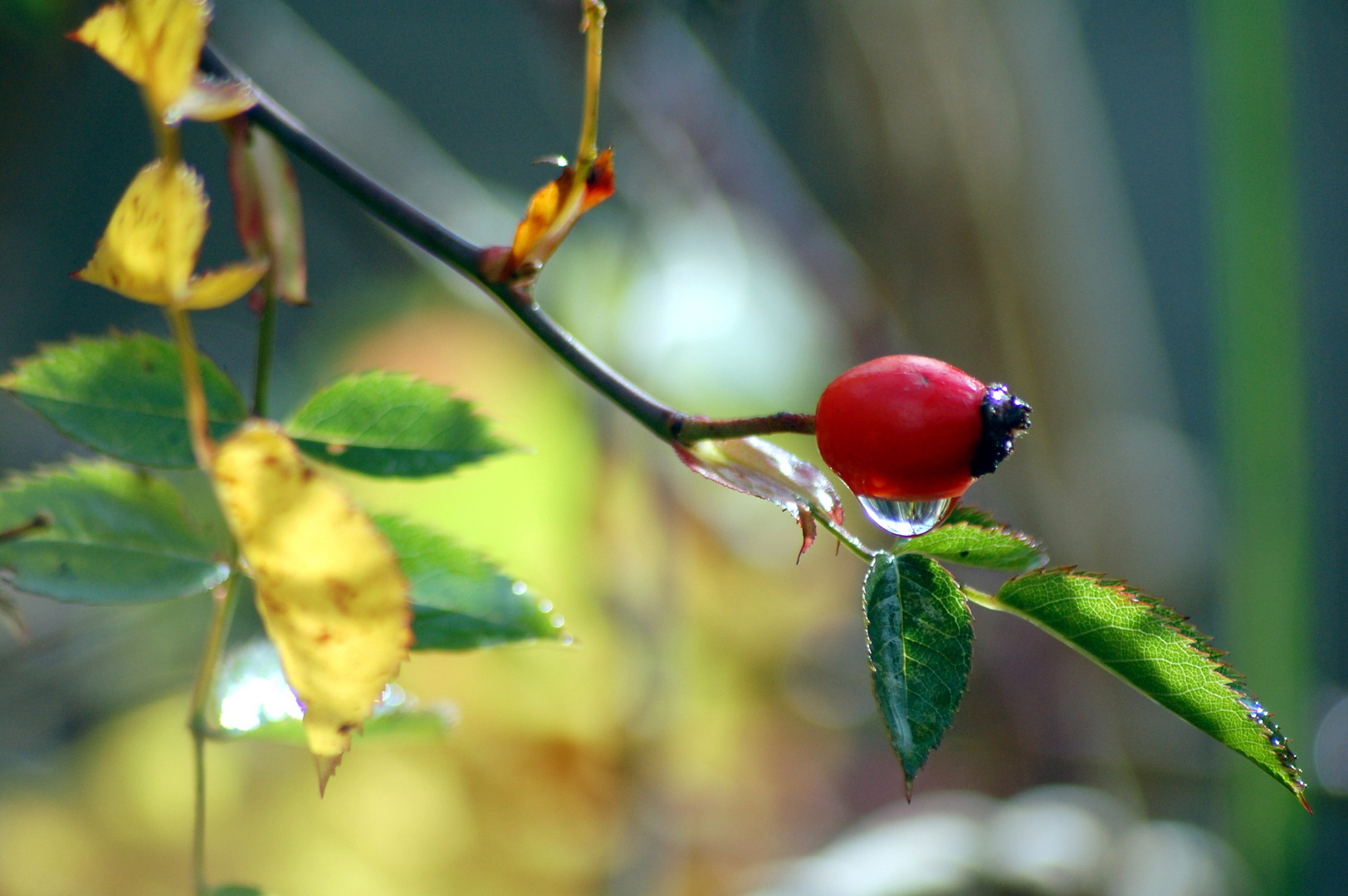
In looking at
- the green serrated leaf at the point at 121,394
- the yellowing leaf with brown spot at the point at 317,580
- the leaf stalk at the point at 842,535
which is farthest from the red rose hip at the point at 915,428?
the green serrated leaf at the point at 121,394

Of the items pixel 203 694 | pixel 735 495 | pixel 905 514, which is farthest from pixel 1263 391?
pixel 203 694

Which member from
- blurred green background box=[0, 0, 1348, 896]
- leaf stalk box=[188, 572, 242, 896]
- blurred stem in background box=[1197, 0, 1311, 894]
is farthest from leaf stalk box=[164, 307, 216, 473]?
blurred stem in background box=[1197, 0, 1311, 894]

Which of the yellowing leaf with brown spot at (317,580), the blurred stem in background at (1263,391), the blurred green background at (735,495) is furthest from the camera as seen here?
the blurred stem in background at (1263,391)

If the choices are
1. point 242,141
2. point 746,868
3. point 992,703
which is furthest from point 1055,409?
point 242,141

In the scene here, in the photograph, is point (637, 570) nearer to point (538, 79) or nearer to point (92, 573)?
point (92, 573)

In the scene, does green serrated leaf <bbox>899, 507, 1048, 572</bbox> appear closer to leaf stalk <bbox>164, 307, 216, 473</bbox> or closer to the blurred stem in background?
leaf stalk <bbox>164, 307, 216, 473</bbox>

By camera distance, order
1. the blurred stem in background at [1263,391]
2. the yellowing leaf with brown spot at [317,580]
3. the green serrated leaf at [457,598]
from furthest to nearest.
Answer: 1. the blurred stem in background at [1263,391]
2. the green serrated leaf at [457,598]
3. the yellowing leaf with brown spot at [317,580]

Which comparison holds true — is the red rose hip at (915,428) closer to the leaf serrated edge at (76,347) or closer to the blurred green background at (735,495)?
the leaf serrated edge at (76,347)
